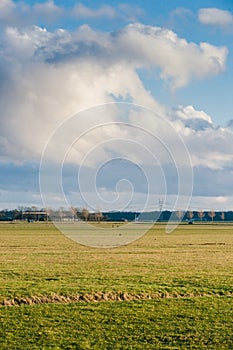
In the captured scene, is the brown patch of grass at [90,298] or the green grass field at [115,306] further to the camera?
the brown patch of grass at [90,298]

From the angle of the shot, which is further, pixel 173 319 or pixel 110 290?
pixel 110 290

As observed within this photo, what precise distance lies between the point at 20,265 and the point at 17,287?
39.7 ft

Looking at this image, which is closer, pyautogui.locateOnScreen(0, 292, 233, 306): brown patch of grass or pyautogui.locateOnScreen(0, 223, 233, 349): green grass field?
pyautogui.locateOnScreen(0, 223, 233, 349): green grass field

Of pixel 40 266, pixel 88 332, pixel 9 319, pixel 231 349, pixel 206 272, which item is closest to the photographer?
pixel 231 349

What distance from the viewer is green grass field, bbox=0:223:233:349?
17875 mm

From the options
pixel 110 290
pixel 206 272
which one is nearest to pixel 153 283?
pixel 110 290

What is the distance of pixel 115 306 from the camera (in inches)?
943

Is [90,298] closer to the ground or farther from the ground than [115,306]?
farther from the ground

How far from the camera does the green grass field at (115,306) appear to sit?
1788 centimetres

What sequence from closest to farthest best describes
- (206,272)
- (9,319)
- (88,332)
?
1. (88,332)
2. (9,319)
3. (206,272)

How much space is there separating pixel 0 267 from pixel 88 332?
68.1 feet

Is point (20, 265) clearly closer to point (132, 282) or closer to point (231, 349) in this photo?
point (132, 282)

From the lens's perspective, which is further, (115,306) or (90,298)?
(90,298)

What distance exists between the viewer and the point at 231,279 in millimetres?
32531
